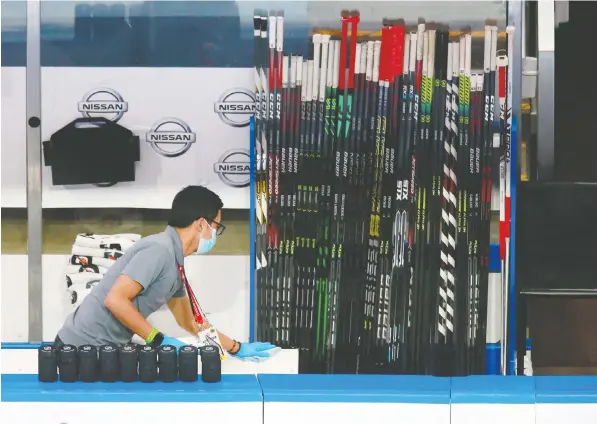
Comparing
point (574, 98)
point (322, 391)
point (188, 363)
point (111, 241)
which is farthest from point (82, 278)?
point (574, 98)

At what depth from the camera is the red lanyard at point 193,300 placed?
3.94 metres

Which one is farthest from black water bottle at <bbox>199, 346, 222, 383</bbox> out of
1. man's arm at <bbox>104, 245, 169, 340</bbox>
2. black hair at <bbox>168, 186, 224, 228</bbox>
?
black hair at <bbox>168, 186, 224, 228</bbox>

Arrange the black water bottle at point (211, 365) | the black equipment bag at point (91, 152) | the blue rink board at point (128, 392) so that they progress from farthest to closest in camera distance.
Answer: the black equipment bag at point (91, 152), the black water bottle at point (211, 365), the blue rink board at point (128, 392)

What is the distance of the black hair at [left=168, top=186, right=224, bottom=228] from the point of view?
3.94 metres

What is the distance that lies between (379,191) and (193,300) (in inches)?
37.0

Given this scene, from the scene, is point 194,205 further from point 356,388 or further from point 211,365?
point 356,388

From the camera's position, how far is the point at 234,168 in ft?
12.9

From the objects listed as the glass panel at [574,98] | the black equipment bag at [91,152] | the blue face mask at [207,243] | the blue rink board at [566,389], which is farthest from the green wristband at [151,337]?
the glass panel at [574,98]

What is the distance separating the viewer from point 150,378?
376 cm

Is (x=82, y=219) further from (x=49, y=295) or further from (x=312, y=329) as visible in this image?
(x=312, y=329)

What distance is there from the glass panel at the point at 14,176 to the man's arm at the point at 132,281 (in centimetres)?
42

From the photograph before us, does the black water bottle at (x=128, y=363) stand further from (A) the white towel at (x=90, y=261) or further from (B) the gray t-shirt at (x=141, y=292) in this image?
(A) the white towel at (x=90, y=261)

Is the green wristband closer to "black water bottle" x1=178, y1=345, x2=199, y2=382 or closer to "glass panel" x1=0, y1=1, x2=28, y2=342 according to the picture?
"black water bottle" x1=178, y1=345, x2=199, y2=382

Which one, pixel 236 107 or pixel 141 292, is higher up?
pixel 236 107
